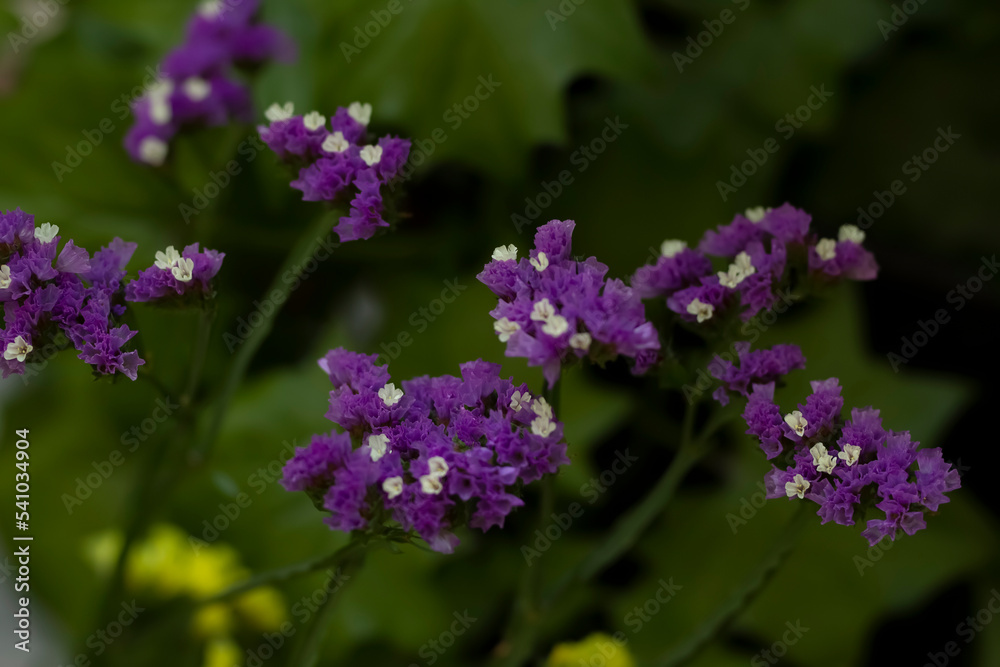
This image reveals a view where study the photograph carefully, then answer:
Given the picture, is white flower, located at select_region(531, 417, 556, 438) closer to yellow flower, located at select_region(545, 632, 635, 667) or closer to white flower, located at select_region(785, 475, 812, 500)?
white flower, located at select_region(785, 475, 812, 500)

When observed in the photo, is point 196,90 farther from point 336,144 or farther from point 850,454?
point 850,454

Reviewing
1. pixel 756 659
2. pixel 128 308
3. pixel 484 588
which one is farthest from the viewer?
pixel 484 588

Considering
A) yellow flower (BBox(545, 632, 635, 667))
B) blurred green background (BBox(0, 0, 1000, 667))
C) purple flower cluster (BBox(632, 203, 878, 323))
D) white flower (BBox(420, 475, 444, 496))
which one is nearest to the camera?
white flower (BBox(420, 475, 444, 496))

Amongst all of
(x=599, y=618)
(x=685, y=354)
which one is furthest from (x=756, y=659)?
(x=685, y=354)

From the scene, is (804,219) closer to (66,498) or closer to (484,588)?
(484,588)

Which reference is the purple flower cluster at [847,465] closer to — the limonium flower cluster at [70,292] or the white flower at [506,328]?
the white flower at [506,328]

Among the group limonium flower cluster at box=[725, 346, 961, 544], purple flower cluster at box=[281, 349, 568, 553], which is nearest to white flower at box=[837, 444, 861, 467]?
limonium flower cluster at box=[725, 346, 961, 544]
